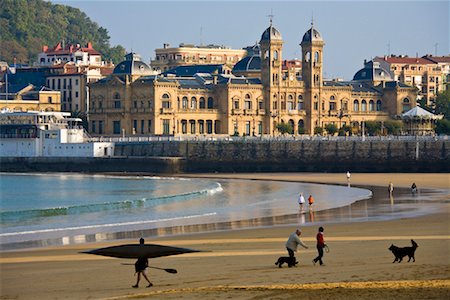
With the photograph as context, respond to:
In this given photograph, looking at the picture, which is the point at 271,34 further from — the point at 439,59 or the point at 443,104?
the point at 439,59

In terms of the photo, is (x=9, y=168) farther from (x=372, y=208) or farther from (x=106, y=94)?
(x=372, y=208)

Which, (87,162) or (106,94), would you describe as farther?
(106,94)

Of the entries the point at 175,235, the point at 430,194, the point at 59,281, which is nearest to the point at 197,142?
the point at 430,194

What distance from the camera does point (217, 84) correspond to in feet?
430

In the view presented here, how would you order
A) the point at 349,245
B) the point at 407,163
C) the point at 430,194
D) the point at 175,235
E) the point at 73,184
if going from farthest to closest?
the point at 407,163
the point at 73,184
the point at 430,194
the point at 175,235
the point at 349,245

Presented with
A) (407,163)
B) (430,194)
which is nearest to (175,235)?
(430,194)

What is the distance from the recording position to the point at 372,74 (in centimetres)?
14462

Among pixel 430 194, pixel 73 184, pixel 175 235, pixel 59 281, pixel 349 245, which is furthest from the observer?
pixel 73 184

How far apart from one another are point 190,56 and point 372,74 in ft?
129

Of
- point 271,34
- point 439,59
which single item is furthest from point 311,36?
point 439,59

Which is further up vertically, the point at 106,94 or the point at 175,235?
the point at 106,94

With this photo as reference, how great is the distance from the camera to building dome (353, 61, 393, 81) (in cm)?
14450

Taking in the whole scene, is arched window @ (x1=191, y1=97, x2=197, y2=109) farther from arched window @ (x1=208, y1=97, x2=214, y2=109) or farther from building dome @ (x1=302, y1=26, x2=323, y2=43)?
building dome @ (x1=302, y1=26, x2=323, y2=43)

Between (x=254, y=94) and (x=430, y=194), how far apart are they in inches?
2771
